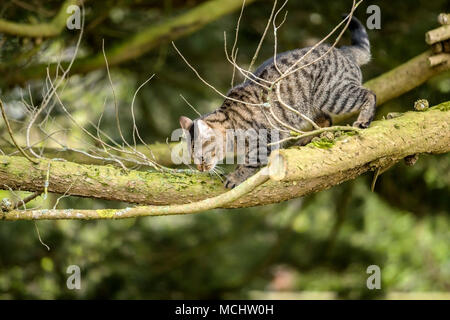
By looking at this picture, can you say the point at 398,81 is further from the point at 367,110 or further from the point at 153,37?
the point at 153,37

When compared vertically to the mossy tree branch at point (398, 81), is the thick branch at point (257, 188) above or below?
below

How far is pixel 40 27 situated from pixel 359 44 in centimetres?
281

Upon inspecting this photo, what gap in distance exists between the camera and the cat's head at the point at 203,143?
4457 mm

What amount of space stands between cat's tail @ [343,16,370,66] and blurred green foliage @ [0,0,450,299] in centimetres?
76

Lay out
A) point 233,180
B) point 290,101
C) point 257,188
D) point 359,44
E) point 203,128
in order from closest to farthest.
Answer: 1. point 257,188
2. point 233,180
3. point 203,128
4. point 290,101
5. point 359,44

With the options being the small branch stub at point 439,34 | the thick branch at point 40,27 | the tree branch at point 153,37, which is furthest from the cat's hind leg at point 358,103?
the thick branch at point 40,27

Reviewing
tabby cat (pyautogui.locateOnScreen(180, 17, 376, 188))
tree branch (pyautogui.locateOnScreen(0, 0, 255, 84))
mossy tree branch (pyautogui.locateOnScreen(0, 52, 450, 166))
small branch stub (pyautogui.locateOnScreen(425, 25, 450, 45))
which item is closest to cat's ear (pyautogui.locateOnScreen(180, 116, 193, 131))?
tabby cat (pyautogui.locateOnScreen(180, 17, 376, 188))

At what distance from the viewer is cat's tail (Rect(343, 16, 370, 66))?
5.14m

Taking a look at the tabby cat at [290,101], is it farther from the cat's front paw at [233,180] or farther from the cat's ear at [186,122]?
the cat's front paw at [233,180]

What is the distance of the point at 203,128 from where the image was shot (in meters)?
4.45

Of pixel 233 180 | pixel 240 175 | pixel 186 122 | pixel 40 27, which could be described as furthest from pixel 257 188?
pixel 40 27

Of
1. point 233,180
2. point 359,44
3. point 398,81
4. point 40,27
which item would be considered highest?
point 40,27

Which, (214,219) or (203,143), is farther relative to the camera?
(214,219)

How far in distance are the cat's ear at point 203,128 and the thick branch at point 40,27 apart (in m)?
1.72
